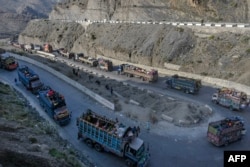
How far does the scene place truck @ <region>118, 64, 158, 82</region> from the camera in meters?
48.0

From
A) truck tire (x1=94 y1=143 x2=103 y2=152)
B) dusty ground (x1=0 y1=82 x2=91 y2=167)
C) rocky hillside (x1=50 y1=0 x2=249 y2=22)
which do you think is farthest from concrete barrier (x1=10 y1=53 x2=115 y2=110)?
rocky hillside (x1=50 y1=0 x2=249 y2=22)

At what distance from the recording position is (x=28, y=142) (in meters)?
23.1

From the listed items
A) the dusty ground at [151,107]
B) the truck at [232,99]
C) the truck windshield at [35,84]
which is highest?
the truck at [232,99]

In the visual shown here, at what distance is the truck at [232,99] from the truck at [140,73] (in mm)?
11824

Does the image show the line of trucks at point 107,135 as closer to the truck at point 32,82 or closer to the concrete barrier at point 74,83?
the concrete barrier at point 74,83

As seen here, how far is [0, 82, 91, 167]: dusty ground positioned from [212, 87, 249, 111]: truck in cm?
1878

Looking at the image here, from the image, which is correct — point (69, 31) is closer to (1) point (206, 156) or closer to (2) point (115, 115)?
(2) point (115, 115)

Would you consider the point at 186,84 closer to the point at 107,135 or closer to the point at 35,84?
the point at 107,135

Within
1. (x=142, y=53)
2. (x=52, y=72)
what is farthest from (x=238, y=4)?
(x=52, y=72)

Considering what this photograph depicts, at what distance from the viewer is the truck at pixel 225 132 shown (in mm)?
28178

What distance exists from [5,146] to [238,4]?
53.3m

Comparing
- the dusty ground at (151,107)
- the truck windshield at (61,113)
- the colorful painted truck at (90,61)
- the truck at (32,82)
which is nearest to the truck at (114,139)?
the truck windshield at (61,113)

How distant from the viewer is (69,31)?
87.2m

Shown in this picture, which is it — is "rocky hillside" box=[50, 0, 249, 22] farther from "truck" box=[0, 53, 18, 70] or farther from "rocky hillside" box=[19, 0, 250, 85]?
"truck" box=[0, 53, 18, 70]
